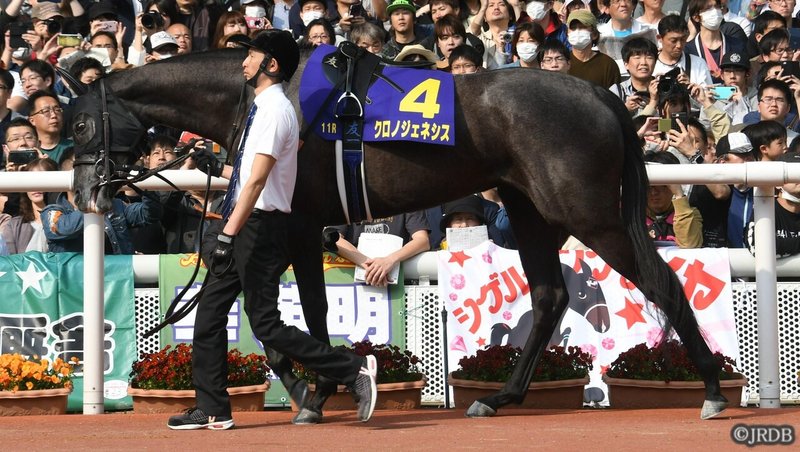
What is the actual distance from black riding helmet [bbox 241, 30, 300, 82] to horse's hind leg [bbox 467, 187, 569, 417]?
168cm

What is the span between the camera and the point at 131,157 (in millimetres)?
7168

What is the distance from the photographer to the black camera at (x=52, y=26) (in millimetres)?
13719

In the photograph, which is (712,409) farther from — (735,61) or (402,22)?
(402,22)

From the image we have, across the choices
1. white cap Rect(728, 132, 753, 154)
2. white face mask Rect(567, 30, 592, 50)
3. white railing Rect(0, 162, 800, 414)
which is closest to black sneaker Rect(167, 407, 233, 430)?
white railing Rect(0, 162, 800, 414)

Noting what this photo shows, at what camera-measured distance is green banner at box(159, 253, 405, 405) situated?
7.96 m

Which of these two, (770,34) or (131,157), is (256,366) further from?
(770,34)

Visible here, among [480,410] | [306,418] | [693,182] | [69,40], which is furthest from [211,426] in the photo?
[69,40]

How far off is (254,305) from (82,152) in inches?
57.2

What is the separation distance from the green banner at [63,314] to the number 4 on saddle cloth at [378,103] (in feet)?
6.12

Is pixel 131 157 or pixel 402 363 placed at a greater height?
pixel 131 157

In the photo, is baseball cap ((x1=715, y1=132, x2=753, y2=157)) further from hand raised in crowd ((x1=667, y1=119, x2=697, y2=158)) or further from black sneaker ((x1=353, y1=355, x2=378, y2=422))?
black sneaker ((x1=353, y1=355, x2=378, y2=422))

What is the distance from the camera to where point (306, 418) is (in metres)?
6.84

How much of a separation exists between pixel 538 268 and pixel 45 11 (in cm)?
844

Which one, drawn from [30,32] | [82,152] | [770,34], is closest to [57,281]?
[82,152]
